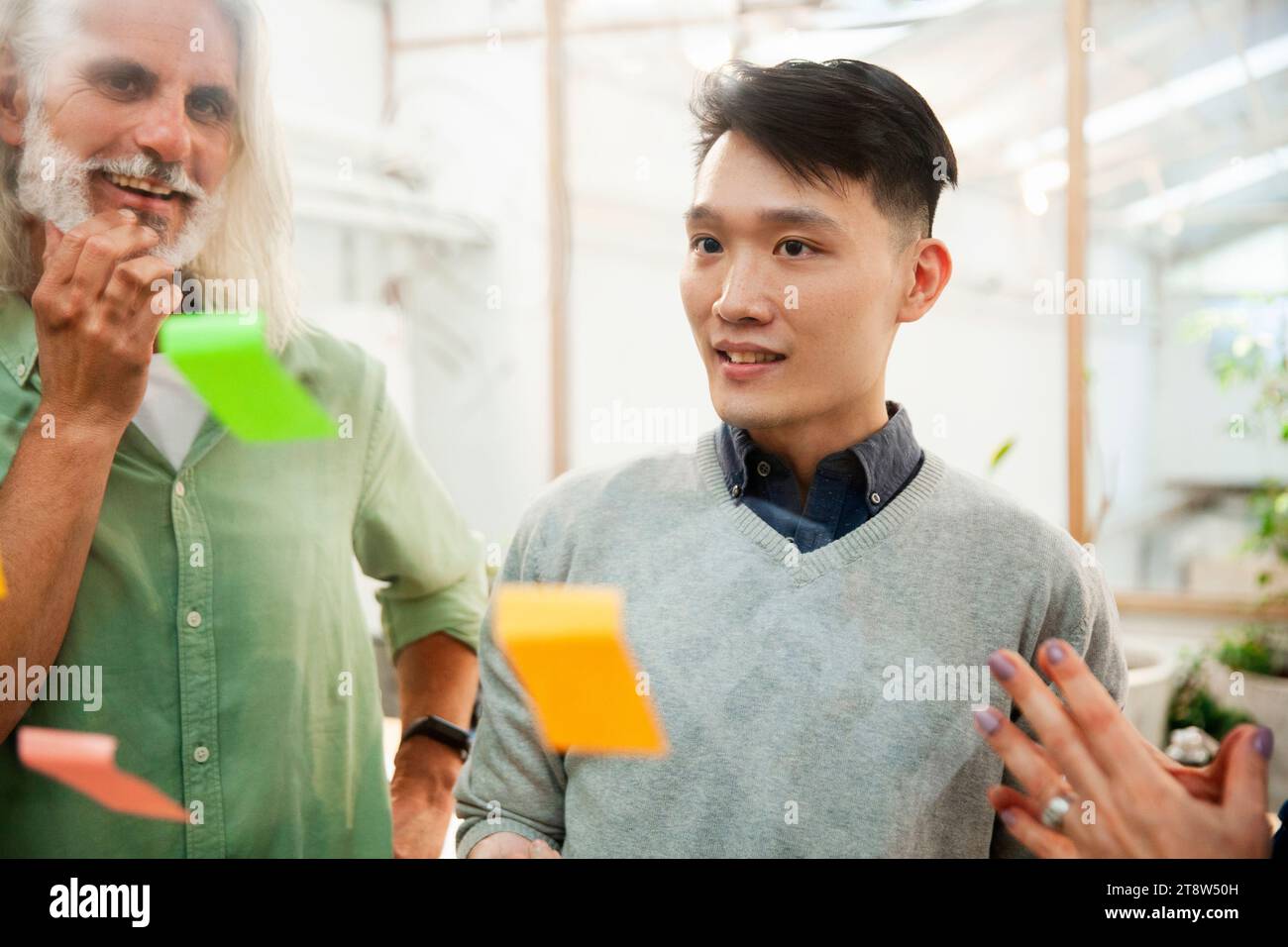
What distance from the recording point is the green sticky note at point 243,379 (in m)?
1.11

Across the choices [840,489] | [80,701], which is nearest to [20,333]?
[80,701]

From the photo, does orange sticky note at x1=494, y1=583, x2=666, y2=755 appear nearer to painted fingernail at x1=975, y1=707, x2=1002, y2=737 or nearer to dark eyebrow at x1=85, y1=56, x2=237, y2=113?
painted fingernail at x1=975, y1=707, x2=1002, y2=737

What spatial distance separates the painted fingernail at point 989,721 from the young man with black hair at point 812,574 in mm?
37

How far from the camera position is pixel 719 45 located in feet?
4.36

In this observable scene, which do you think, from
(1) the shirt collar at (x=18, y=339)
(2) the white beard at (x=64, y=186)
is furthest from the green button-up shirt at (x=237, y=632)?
(2) the white beard at (x=64, y=186)

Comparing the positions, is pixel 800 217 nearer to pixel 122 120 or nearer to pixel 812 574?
pixel 812 574

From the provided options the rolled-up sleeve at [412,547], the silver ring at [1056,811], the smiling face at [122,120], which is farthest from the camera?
the rolled-up sleeve at [412,547]

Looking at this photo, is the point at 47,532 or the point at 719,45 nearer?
the point at 47,532

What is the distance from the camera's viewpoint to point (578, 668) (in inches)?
42.5

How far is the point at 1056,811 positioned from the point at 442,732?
28.5 inches

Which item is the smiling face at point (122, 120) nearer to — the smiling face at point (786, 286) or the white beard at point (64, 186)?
the white beard at point (64, 186)

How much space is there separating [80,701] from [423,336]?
2.06 ft

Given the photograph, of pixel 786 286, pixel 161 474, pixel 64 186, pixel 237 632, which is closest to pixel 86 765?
pixel 237 632

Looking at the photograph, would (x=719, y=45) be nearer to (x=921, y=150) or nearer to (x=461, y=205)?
(x=921, y=150)
